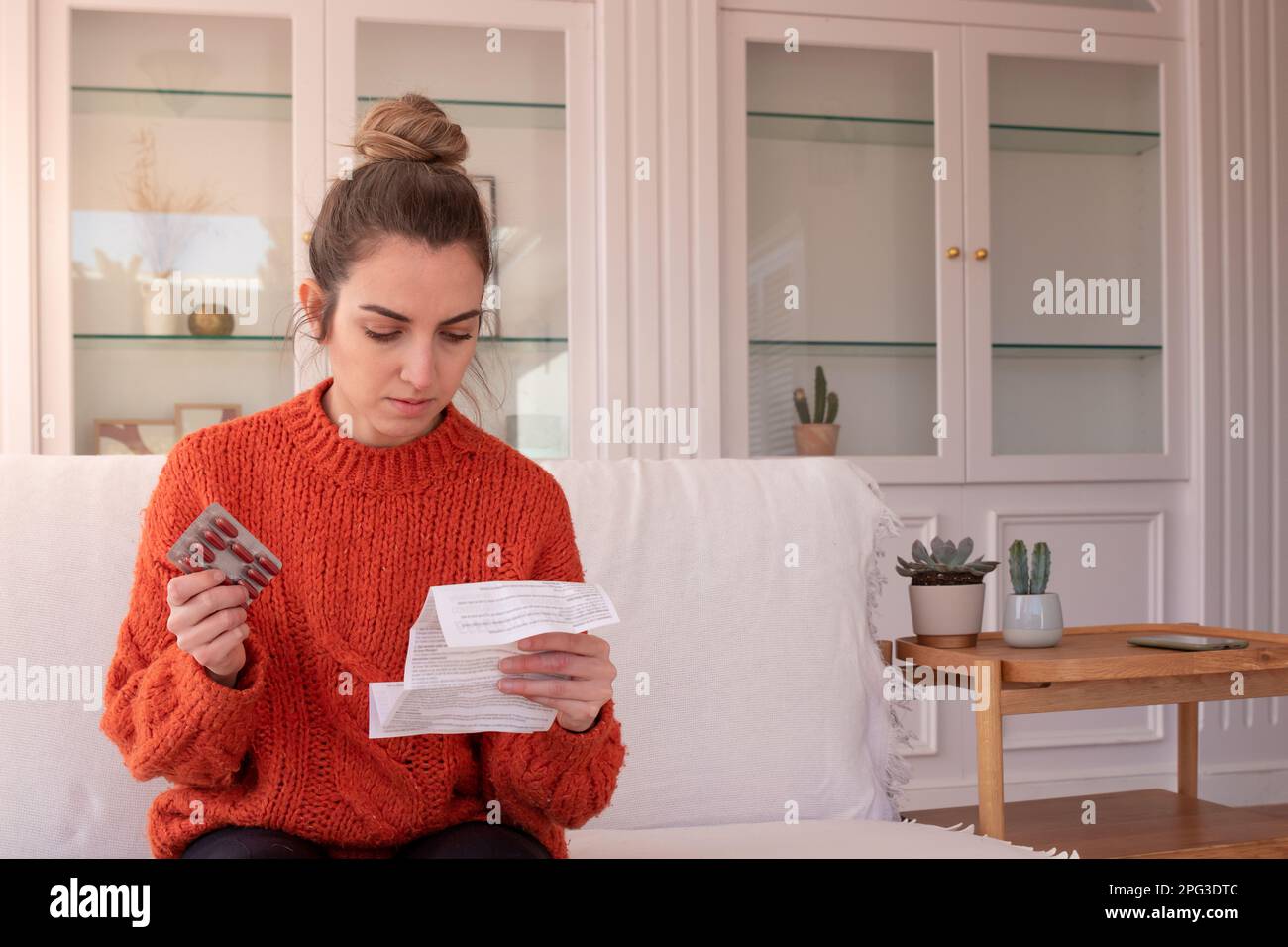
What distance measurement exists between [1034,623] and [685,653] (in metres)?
0.72

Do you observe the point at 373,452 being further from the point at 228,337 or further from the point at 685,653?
the point at 228,337

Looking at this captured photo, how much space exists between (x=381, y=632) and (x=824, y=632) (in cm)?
75

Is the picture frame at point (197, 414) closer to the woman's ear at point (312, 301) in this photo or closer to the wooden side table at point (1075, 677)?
the woman's ear at point (312, 301)

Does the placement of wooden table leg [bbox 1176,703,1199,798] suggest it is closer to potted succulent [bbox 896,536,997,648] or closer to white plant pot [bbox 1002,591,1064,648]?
white plant pot [bbox 1002,591,1064,648]

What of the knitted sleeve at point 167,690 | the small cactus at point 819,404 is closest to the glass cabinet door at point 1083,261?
the small cactus at point 819,404

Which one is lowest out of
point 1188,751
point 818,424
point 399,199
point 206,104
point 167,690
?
point 1188,751

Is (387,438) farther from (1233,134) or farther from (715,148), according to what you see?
(1233,134)

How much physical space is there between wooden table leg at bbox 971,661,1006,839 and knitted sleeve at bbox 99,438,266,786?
1121mm

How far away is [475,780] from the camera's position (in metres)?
1.34

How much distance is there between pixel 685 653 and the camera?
171cm

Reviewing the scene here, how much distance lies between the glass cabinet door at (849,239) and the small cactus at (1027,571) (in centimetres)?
96

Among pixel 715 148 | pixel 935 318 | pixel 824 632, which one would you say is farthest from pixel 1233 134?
pixel 824 632

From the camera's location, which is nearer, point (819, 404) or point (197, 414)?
point (197, 414)

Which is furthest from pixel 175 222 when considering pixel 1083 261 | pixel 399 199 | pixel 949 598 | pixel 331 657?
pixel 1083 261
